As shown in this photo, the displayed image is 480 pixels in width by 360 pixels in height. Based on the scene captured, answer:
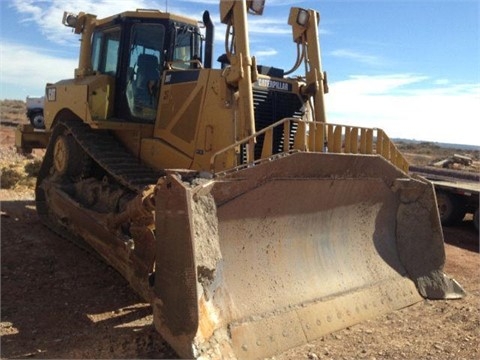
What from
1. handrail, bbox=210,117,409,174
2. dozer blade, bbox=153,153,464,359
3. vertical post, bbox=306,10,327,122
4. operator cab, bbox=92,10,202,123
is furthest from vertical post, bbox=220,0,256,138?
operator cab, bbox=92,10,202,123

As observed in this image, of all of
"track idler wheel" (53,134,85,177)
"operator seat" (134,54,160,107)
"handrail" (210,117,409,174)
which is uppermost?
"operator seat" (134,54,160,107)

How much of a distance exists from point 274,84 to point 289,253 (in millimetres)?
1971

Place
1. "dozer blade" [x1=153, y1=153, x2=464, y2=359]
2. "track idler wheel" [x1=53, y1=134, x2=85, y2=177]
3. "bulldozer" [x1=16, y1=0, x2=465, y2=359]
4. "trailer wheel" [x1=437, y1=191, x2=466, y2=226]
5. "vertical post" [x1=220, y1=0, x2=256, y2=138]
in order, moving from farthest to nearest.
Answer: "trailer wheel" [x1=437, y1=191, x2=466, y2=226] < "track idler wheel" [x1=53, y1=134, x2=85, y2=177] < "vertical post" [x1=220, y1=0, x2=256, y2=138] < "bulldozer" [x1=16, y1=0, x2=465, y2=359] < "dozer blade" [x1=153, y1=153, x2=464, y2=359]

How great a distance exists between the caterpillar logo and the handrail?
2.74 ft

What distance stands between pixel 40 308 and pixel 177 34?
3638 millimetres

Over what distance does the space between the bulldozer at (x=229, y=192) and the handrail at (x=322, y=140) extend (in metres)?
0.02

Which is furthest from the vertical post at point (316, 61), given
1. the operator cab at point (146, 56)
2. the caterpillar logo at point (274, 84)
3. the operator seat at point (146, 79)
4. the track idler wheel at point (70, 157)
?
the track idler wheel at point (70, 157)

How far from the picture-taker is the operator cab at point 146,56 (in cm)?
661

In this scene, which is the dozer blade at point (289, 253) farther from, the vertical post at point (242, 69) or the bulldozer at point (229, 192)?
the vertical post at point (242, 69)

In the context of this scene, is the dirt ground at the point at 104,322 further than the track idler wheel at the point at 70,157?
No

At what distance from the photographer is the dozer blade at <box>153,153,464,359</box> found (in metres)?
3.87

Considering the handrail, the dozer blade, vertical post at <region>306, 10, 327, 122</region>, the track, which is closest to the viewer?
the dozer blade

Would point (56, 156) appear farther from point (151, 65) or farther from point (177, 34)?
point (177, 34)

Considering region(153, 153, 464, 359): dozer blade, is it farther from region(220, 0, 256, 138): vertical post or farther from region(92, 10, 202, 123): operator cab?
region(92, 10, 202, 123): operator cab
